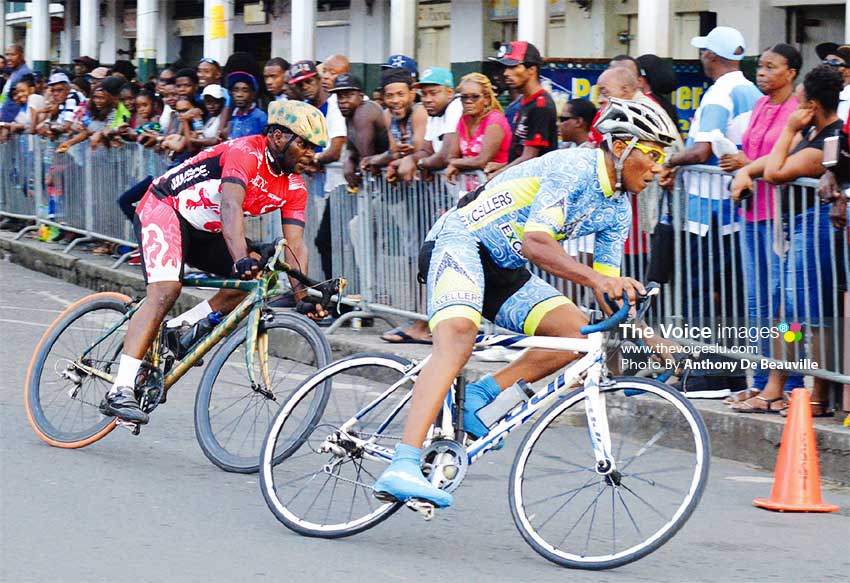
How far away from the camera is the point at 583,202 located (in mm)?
5656

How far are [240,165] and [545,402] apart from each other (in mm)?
2174

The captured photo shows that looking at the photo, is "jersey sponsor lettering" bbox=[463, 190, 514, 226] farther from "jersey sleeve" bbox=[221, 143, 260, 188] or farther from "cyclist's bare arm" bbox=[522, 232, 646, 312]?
"jersey sleeve" bbox=[221, 143, 260, 188]

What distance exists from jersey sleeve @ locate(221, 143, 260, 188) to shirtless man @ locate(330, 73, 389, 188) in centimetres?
385

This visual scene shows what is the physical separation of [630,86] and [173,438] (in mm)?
3434

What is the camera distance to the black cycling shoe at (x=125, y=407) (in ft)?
23.4

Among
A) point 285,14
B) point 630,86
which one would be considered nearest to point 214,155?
point 630,86

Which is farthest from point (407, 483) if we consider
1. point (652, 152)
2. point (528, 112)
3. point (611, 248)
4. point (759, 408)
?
point (528, 112)

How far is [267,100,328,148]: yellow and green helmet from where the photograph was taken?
6.94 meters

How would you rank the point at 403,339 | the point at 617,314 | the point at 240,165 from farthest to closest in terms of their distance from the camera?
the point at 403,339 → the point at 240,165 → the point at 617,314

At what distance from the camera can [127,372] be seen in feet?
23.6

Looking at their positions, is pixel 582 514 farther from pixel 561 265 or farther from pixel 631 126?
pixel 631 126

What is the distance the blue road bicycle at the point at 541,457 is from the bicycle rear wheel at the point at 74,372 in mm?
1793

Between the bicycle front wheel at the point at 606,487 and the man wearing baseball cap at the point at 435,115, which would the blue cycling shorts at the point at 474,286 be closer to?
the bicycle front wheel at the point at 606,487

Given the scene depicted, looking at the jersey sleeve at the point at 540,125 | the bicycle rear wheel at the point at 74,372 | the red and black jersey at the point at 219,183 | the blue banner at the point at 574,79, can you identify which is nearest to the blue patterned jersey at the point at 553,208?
the red and black jersey at the point at 219,183
